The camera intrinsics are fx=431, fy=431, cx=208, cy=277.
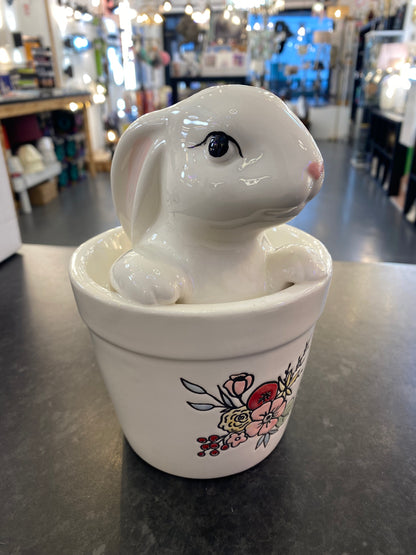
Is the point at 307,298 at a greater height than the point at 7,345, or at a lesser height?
greater

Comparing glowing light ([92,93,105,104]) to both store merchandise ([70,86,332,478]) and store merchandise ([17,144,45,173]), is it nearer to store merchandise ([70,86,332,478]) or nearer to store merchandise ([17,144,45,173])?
store merchandise ([17,144,45,173])

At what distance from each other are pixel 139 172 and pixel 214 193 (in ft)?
0.42

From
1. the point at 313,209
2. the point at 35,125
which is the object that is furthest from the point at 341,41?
the point at 35,125

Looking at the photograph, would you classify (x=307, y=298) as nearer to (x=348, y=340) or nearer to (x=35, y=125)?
(x=348, y=340)

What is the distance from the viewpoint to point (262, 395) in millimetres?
411

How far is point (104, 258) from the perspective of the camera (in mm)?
522

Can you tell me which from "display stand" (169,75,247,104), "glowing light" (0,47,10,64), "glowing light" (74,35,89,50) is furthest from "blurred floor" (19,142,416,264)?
"display stand" (169,75,247,104)

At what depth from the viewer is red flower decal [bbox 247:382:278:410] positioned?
15.9 inches

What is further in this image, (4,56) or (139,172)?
(4,56)

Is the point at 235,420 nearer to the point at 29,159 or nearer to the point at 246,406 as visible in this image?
the point at 246,406

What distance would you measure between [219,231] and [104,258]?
0.60 feet

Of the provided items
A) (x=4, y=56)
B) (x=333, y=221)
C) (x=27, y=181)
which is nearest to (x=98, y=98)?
(x=4, y=56)

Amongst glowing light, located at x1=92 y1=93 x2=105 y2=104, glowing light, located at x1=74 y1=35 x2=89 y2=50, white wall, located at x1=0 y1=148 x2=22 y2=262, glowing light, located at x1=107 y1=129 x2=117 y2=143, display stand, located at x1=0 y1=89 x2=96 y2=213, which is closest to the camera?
white wall, located at x1=0 y1=148 x2=22 y2=262

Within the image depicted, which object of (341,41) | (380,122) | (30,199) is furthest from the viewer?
(341,41)
